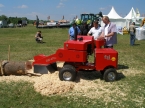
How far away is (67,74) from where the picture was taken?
5766mm

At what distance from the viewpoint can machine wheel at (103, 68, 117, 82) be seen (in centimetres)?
588

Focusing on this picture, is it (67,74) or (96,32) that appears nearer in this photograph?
(67,74)

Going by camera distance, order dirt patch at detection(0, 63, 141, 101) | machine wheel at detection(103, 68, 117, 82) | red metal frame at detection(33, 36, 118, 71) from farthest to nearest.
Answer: machine wheel at detection(103, 68, 117, 82) < red metal frame at detection(33, 36, 118, 71) < dirt patch at detection(0, 63, 141, 101)

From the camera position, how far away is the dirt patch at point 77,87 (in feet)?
16.4

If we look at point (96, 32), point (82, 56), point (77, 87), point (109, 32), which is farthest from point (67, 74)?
point (96, 32)

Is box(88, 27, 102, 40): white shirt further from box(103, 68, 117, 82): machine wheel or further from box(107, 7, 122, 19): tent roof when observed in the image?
box(107, 7, 122, 19): tent roof

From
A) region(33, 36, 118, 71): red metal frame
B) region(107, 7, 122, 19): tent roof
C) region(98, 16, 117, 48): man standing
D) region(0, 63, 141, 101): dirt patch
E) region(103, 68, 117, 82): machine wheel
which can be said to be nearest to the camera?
region(0, 63, 141, 101): dirt patch

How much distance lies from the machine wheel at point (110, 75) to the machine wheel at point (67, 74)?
88 centimetres

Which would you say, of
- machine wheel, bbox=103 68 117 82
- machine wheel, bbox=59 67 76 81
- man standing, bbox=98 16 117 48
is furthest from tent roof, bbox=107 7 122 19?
machine wheel, bbox=59 67 76 81

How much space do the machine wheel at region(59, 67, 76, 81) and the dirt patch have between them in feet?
0.50

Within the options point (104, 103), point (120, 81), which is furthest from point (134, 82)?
point (104, 103)

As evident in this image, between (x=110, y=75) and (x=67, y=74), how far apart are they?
47.0 inches

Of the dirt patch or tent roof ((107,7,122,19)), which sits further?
tent roof ((107,7,122,19))

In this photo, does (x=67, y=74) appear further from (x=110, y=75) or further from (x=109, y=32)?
(x=109, y=32)
